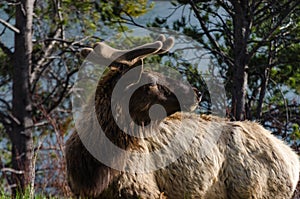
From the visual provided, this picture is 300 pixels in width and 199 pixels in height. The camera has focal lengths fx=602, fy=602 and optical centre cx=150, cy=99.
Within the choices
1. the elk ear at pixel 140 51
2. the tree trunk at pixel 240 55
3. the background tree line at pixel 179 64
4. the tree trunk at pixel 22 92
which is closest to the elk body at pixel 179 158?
the elk ear at pixel 140 51

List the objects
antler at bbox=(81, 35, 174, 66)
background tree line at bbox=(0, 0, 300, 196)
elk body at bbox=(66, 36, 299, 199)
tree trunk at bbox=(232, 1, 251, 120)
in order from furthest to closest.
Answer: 1. background tree line at bbox=(0, 0, 300, 196)
2. tree trunk at bbox=(232, 1, 251, 120)
3. elk body at bbox=(66, 36, 299, 199)
4. antler at bbox=(81, 35, 174, 66)

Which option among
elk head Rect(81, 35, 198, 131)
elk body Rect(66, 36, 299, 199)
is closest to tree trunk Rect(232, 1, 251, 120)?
elk body Rect(66, 36, 299, 199)

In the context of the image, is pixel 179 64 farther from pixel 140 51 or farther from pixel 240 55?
pixel 140 51

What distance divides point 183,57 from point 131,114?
557cm

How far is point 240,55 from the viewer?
1095cm

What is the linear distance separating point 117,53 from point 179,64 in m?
4.81

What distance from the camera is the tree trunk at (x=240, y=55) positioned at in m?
10.8

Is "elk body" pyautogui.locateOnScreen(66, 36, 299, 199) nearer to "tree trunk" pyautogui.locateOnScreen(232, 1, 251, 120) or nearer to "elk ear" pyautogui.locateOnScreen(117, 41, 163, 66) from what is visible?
"elk ear" pyautogui.locateOnScreen(117, 41, 163, 66)

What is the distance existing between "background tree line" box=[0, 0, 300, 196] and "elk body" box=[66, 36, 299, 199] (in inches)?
105

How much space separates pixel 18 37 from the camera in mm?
15617

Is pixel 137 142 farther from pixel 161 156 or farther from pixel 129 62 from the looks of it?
pixel 129 62

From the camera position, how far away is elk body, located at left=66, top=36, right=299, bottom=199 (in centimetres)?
577

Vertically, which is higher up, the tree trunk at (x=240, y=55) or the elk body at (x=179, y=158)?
the tree trunk at (x=240, y=55)

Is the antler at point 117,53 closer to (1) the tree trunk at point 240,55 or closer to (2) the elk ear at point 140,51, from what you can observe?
(2) the elk ear at point 140,51
